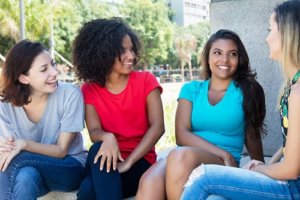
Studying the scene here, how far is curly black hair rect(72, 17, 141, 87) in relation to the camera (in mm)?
3121

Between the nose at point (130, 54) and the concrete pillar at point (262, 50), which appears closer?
the nose at point (130, 54)

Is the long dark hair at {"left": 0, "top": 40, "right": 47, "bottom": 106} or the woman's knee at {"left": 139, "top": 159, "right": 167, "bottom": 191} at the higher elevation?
the long dark hair at {"left": 0, "top": 40, "right": 47, "bottom": 106}

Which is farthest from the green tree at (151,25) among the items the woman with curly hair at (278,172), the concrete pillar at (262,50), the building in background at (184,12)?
the woman with curly hair at (278,172)

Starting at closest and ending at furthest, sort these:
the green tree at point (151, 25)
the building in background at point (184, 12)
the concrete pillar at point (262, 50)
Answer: the concrete pillar at point (262, 50)
the green tree at point (151, 25)
the building in background at point (184, 12)

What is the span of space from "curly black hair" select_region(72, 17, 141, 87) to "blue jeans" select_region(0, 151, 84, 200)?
66cm

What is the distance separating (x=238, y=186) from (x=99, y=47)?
155 cm

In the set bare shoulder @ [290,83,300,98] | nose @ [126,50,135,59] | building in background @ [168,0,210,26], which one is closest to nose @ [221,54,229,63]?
nose @ [126,50,135,59]

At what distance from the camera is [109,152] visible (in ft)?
8.95

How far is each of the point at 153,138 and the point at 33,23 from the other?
18970 mm

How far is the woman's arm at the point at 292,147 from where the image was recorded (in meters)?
1.94

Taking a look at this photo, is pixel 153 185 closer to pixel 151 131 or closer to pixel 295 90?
pixel 151 131

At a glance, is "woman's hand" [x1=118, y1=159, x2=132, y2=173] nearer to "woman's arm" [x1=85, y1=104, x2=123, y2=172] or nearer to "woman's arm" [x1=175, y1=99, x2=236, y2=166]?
"woman's arm" [x1=85, y1=104, x2=123, y2=172]

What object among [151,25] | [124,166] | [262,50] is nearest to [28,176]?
[124,166]

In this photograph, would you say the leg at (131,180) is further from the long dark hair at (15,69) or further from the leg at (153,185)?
the long dark hair at (15,69)
